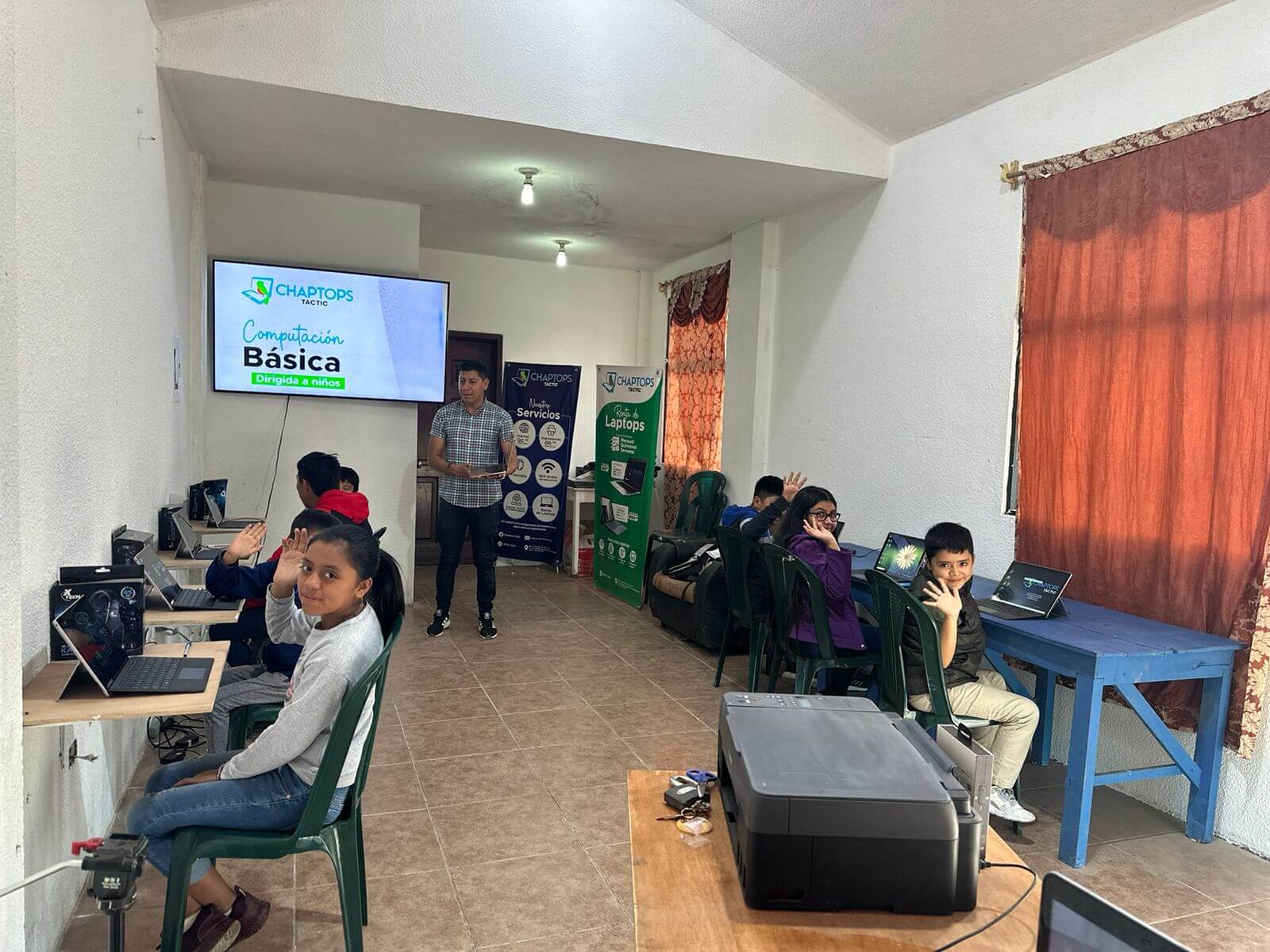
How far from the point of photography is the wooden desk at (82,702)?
172 cm

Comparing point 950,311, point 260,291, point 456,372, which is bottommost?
point 456,372

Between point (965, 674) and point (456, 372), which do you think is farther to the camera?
point (456, 372)

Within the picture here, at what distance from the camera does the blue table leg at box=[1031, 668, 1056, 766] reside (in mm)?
3594

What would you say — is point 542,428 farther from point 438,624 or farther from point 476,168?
point 476,168

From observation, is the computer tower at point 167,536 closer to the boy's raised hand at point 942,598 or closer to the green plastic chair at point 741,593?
the green plastic chair at point 741,593

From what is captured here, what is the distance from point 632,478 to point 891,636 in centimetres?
339

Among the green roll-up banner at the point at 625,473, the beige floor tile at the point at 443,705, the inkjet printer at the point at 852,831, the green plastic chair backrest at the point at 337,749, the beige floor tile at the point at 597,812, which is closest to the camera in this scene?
the inkjet printer at the point at 852,831

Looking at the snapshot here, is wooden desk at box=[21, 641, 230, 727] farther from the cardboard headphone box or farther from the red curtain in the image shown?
the red curtain

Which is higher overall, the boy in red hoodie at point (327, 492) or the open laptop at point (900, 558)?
the boy in red hoodie at point (327, 492)

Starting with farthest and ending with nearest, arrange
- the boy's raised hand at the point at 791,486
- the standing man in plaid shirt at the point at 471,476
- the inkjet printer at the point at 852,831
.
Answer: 1. the standing man in plaid shirt at the point at 471,476
2. the boy's raised hand at the point at 791,486
3. the inkjet printer at the point at 852,831

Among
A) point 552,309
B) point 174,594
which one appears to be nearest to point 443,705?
point 174,594

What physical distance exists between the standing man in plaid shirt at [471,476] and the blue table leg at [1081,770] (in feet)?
10.8

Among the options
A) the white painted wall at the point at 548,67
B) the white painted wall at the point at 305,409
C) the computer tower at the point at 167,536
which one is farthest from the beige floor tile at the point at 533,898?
the white painted wall at the point at 305,409

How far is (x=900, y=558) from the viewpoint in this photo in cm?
415
